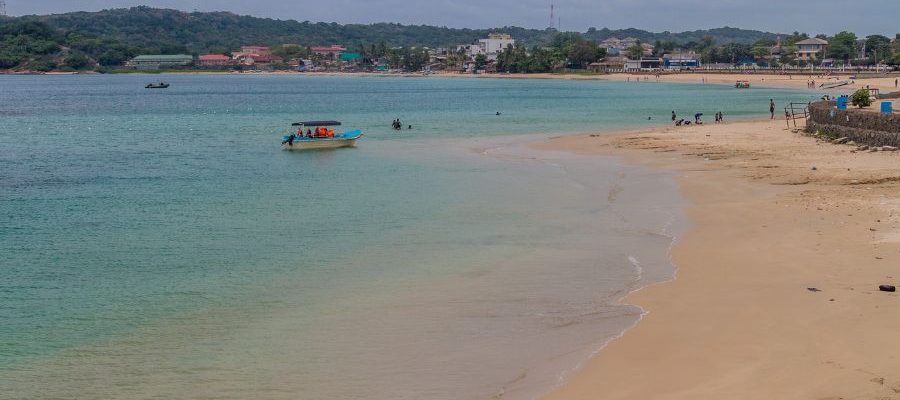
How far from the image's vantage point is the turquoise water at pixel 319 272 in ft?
43.6

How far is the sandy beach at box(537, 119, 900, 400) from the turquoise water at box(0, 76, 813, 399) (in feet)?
2.90

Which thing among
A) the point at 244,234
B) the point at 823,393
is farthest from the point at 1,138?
the point at 823,393

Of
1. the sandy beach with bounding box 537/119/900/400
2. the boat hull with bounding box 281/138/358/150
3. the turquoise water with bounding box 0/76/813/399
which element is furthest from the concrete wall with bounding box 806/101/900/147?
the boat hull with bounding box 281/138/358/150

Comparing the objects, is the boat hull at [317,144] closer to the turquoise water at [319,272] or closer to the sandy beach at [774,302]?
the turquoise water at [319,272]

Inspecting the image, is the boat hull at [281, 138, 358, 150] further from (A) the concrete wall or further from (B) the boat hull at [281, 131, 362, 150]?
(A) the concrete wall

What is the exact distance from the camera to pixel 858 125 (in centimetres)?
3872

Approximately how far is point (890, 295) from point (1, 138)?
200ft

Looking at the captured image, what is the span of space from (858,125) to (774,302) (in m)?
26.8

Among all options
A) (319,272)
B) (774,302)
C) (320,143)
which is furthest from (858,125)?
(319,272)

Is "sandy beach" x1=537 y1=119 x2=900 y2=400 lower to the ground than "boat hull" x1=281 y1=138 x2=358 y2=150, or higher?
lower

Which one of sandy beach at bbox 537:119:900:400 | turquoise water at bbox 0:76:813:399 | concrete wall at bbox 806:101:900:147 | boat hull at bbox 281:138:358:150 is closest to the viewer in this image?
sandy beach at bbox 537:119:900:400

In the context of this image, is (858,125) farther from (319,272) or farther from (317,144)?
(319,272)

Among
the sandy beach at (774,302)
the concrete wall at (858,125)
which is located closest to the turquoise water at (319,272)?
the sandy beach at (774,302)

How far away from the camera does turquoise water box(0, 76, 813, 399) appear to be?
13.3 m
